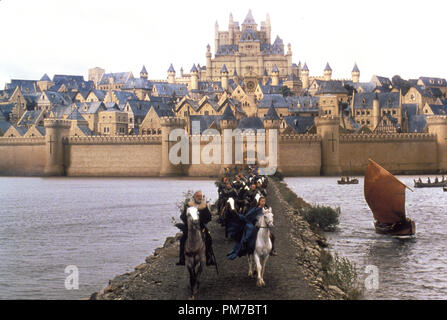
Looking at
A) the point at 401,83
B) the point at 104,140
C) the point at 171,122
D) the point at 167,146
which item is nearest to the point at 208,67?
the point at 401,83

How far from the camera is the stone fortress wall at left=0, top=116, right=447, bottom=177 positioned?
69.7 metres

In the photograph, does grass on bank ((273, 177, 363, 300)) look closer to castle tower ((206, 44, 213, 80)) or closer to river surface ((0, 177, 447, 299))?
river surface ((0, 177, 447, 299))

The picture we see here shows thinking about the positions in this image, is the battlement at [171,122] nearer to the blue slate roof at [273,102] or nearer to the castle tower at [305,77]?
the blue slate roof at [273,102]

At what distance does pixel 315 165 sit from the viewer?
230ft

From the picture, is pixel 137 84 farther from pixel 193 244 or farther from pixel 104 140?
pixel 193 244

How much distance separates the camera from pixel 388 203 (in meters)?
27.0

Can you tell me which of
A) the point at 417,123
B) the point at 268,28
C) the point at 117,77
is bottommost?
the point at 417,123

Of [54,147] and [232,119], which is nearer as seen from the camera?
[232,119]

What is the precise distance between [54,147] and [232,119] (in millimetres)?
20435

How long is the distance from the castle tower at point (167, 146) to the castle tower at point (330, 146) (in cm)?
1534

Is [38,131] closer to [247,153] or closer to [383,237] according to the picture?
[247,153]

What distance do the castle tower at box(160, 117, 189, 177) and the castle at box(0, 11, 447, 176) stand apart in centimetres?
11

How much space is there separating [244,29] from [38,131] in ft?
299
